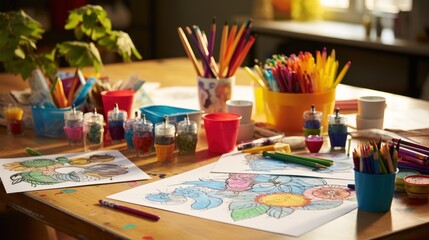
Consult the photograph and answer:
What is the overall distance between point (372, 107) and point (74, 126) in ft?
2.42

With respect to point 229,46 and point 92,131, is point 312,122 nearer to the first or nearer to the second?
point 229,46

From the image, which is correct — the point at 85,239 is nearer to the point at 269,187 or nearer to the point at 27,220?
the point at 269,187

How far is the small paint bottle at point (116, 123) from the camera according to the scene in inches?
76.1

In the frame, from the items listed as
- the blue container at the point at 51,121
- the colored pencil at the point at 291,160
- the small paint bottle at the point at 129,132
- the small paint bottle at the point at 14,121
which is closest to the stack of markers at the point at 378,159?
the colored pencil at the point at 291,160

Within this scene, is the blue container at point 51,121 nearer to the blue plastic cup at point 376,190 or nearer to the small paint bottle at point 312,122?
the small paint bottle at point 312,122

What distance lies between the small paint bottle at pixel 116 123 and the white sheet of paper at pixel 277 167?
0.29 meters

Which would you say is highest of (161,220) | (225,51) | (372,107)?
(225,51)

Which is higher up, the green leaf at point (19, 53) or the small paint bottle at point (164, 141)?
the green leaf at point (19, 53)

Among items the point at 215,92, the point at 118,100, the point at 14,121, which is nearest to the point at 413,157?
the point at 215,92

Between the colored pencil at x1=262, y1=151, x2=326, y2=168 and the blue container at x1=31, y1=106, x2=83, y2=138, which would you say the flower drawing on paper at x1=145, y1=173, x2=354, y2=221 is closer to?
the colored pencil at x1=262, y1=151, x2=326, y2=168

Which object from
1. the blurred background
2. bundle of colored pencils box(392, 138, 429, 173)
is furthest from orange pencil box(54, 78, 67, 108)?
the blurred background

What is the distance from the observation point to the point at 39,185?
1604mm

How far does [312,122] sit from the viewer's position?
75.3 inches

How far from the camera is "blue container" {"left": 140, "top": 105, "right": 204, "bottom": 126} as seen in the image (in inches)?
74.5
